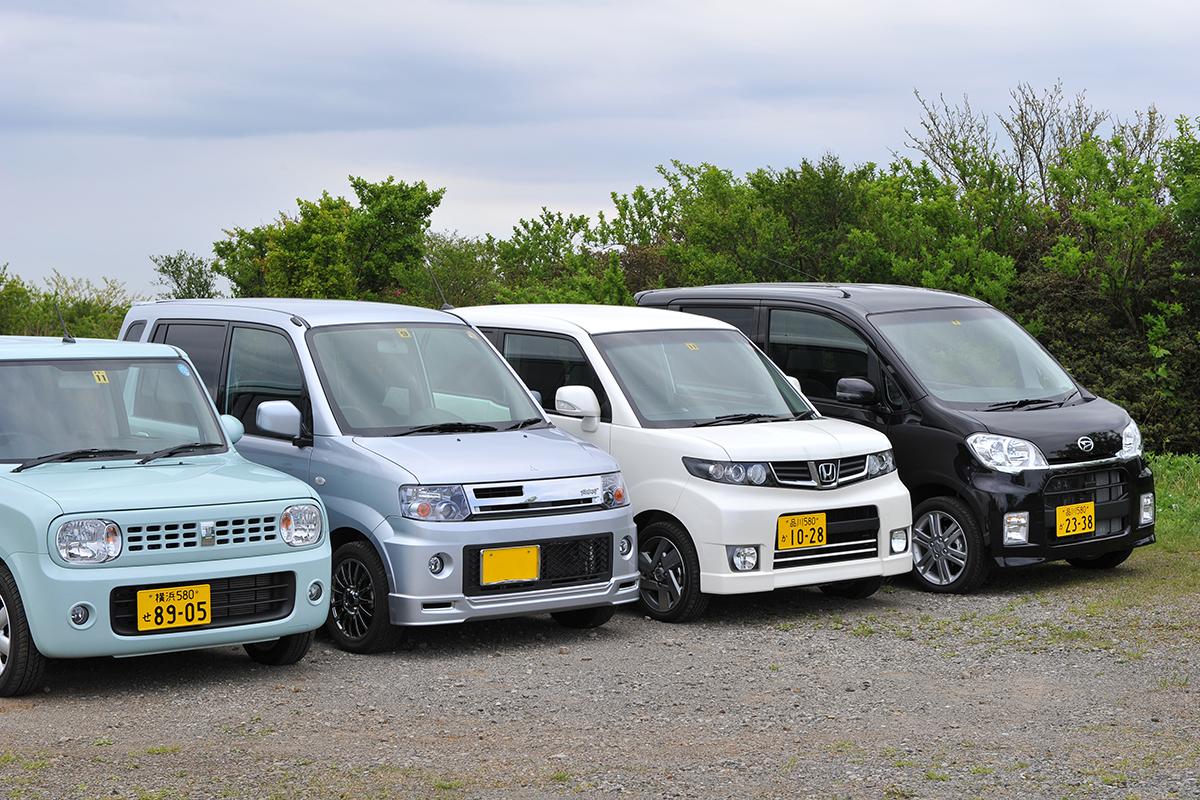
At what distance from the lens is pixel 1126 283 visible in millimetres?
20812

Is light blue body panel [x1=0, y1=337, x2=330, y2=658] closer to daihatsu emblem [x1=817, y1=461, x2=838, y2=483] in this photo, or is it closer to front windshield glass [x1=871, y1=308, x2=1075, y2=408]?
daihatsu emblem [x1=817, y1=461, x2=838, y2=483]

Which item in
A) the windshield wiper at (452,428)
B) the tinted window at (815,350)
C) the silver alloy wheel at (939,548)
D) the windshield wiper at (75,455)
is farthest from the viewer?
the tinted window at (815,350)

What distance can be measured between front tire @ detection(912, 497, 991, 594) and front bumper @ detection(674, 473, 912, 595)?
0.93 m

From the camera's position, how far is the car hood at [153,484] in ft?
25.3

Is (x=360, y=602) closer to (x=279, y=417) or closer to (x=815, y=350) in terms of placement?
(x=279, y=417)

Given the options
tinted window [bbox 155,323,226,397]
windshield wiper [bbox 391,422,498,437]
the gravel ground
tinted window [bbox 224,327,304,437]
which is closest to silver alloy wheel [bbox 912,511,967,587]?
the gravel ground

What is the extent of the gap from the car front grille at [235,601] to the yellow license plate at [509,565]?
3.76ft

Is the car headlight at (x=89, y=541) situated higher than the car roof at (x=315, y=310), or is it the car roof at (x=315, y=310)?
the car roof at (x=315, y=310)

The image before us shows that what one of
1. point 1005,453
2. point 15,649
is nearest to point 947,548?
point 1005,453

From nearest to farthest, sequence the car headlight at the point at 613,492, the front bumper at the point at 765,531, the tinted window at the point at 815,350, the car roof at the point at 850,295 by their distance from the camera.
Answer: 1. the car headlight at the point at 613,492
2. the front bumper at the point at 765,531
3. the tinted window at the point at 815,350
4. the car roof at the point at 850,295

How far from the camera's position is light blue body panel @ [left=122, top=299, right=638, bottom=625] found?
28.7ft

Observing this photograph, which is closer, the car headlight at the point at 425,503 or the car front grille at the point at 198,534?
the car front grille at the point at 198,534

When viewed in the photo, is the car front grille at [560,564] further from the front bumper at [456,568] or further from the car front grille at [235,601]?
the car front grille at [235,601]

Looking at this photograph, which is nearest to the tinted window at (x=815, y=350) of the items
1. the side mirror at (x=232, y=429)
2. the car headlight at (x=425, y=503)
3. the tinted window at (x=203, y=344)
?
the car headlight at (x=425, y=503)
